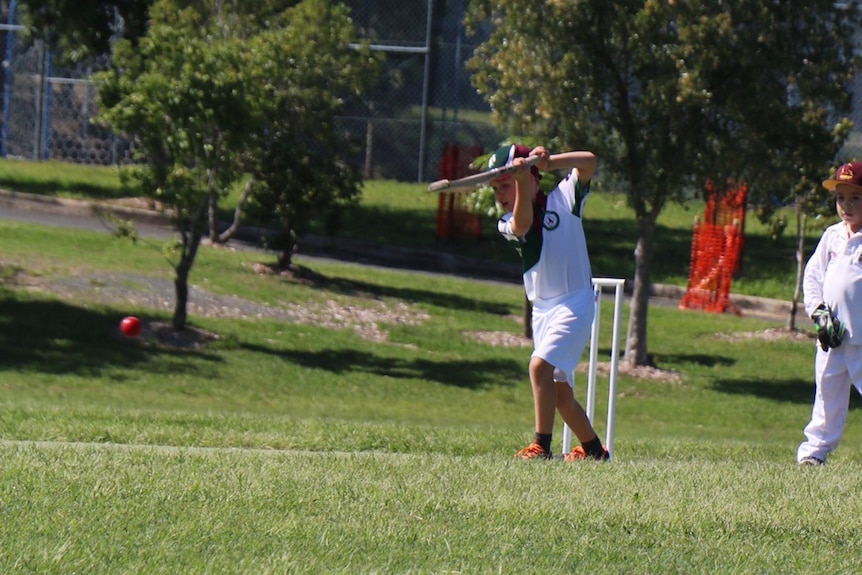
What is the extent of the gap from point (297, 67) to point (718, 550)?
52.2ft

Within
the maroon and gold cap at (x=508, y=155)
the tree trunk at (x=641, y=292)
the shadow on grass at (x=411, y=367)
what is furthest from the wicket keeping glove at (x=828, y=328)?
the tree trunk at (x=641, y=292)

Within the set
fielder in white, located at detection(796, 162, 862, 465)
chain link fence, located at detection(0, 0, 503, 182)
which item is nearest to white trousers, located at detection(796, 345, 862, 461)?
fielder in white, located at detection(796, 162, 862, 465)

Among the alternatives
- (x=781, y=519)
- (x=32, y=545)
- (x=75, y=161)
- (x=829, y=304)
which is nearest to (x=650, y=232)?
(x=829, y=304)

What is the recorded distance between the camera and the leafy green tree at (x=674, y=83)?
603 inches

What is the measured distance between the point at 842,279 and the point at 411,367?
996 centimetres

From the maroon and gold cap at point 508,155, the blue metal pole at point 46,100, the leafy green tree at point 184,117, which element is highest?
the blue metal pole at point 46,100

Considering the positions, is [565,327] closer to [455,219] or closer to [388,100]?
[455,219]

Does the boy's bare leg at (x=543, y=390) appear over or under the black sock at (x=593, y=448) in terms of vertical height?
over

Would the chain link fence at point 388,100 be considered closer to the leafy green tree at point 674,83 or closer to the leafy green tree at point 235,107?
the leafy green tree at point 235,107

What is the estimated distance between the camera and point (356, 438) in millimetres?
9453

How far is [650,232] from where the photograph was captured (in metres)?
17.0

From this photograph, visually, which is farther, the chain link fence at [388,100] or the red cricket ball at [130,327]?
the chain link fence at [388,100]

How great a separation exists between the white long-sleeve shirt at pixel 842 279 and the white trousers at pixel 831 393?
0.43 ft

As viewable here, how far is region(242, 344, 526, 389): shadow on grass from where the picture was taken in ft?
53.8
